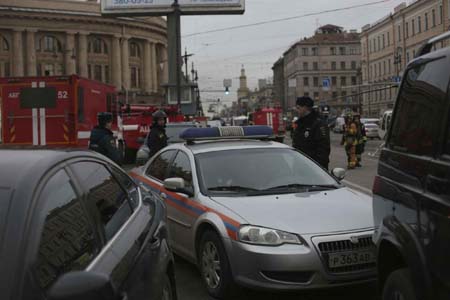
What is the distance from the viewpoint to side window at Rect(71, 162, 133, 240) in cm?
325

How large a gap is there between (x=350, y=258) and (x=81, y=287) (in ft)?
10.5

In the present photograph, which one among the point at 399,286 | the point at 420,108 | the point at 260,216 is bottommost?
the point at 399,286

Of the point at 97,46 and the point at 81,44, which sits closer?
the point at 81,44

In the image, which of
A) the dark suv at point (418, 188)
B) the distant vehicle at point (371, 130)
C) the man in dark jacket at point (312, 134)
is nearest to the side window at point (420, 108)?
the dark suv at point (418, 188)

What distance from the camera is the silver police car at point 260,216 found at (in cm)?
488

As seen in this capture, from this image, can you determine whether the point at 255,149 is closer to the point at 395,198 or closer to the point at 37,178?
the point at 395,198

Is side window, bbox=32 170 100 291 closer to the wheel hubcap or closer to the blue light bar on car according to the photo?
the wheel hubcap

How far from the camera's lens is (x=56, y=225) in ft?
8.66

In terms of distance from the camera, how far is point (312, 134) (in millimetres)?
8359

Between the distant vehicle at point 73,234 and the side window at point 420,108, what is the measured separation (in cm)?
169

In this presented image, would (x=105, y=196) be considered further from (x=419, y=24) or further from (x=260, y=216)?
(x=419, y=24)

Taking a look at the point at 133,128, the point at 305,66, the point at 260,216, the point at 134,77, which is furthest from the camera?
the point at 305,66

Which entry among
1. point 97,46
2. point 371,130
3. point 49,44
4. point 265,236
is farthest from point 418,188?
point 97,46

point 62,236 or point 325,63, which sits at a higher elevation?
point 325,63
